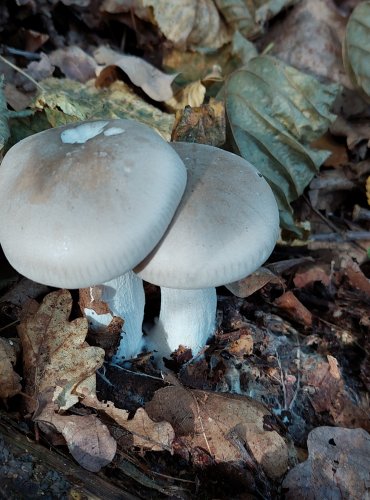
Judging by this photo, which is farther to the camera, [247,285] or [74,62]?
[74,62]

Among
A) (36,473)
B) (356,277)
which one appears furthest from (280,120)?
(36,473)

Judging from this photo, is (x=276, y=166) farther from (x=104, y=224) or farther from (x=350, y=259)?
(x=104, y=224)

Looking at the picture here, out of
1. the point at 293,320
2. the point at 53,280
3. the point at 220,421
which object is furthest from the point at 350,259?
the point at 53,280

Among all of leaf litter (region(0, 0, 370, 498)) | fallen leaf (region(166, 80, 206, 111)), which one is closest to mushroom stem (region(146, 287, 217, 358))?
leaf litter (region(0, 0, 370, 498))

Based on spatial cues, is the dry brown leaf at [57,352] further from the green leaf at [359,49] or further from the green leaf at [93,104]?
the green leaf at [359,49]

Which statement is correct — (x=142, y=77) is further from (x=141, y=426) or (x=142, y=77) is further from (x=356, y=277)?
(x=141, y=426)

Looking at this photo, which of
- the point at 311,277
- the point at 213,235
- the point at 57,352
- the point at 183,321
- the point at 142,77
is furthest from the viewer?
the point at 142,77

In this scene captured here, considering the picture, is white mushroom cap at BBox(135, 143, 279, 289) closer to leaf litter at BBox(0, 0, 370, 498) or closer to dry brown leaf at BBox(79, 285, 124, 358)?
dry brown leaf at BBox(79, 285, 124, 358)
